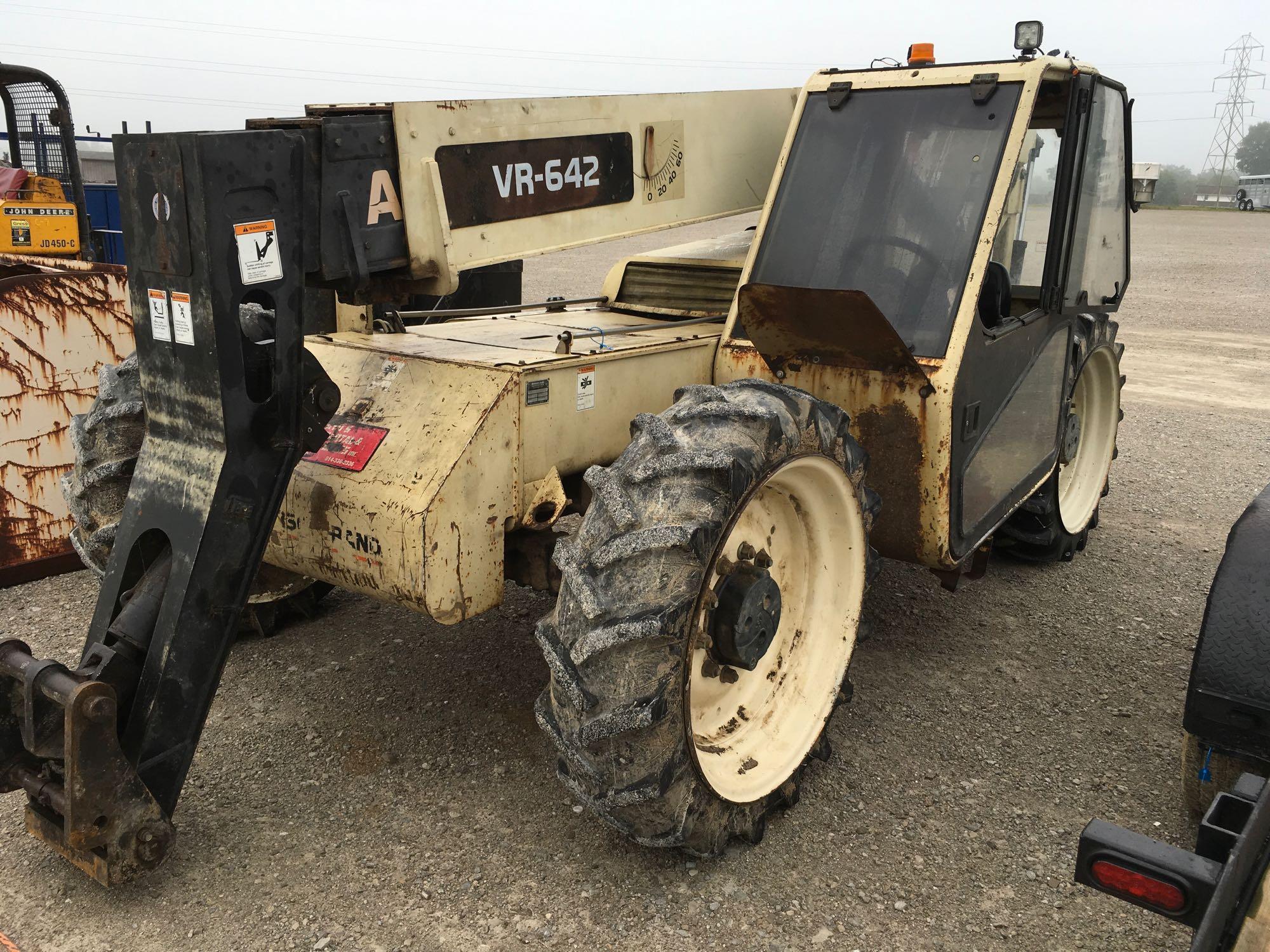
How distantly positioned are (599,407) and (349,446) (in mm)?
741

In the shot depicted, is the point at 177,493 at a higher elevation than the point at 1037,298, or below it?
below

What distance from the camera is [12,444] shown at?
4863 mm

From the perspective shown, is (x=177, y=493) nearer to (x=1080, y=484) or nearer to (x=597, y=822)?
(x=597, y=822)

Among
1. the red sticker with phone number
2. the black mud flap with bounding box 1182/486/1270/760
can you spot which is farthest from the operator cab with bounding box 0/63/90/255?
the black mud flap with bounding box 1182/486/1270/760

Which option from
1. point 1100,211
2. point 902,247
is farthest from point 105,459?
point 1100,211

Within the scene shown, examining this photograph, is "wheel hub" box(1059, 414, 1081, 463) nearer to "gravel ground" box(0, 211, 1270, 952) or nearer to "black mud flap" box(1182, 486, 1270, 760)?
"gravel ground" box(0, 211, 1270, 952)

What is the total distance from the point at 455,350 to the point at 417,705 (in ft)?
4.41

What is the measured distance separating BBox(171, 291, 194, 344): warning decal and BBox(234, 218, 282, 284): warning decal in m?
0.16

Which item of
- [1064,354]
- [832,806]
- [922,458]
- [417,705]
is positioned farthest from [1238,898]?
[1064,354]

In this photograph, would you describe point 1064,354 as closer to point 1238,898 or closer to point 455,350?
point 455,350

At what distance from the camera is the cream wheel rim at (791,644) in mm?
3084

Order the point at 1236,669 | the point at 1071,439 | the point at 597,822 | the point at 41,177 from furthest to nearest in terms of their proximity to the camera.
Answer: the point at 41,177 < the point at 1071,439 < the point at 597,822 < the point at 1236,669

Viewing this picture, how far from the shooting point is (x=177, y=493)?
9.02 ft

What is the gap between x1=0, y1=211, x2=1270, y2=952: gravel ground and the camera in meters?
2.77
